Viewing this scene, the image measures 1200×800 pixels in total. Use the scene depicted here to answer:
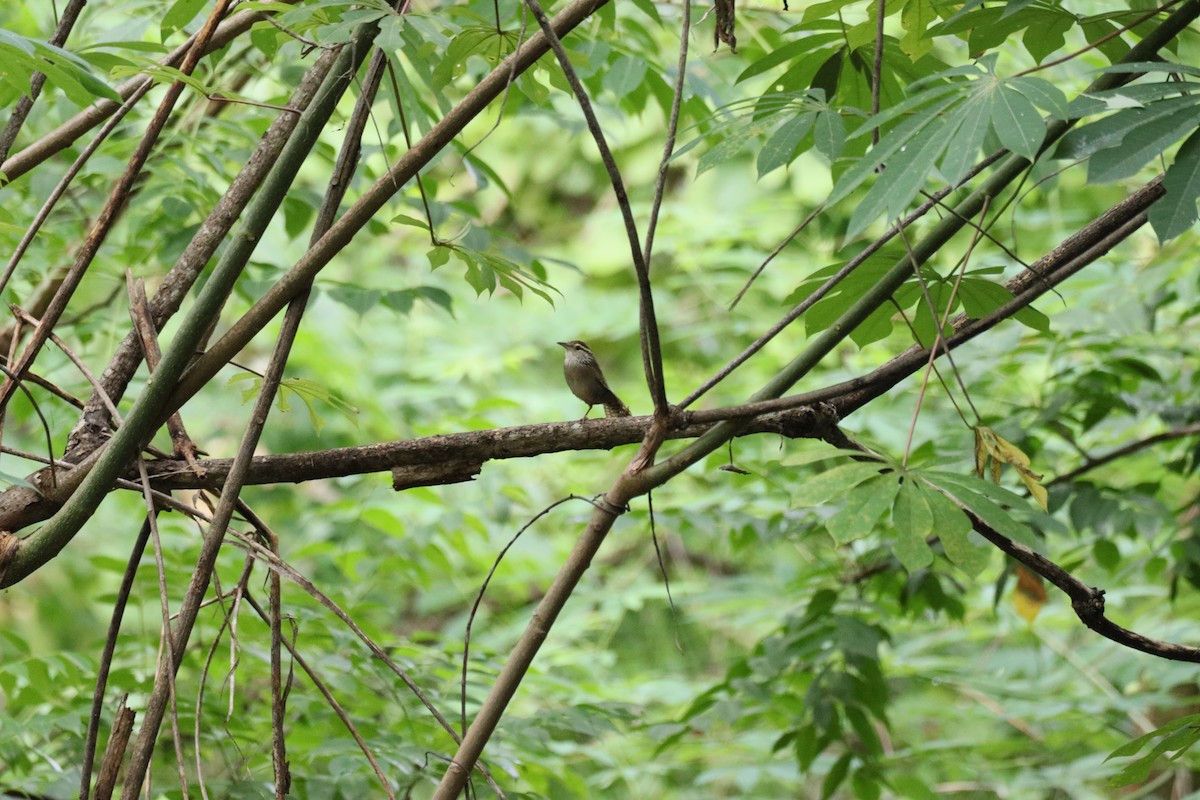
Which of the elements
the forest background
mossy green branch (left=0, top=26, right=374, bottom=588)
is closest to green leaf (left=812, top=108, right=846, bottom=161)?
the forest background

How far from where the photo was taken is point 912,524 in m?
1.02

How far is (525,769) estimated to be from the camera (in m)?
2.06

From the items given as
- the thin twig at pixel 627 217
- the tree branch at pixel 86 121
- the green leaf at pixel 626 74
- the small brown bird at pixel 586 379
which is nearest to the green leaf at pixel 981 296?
the thin twig at pixel 627 217

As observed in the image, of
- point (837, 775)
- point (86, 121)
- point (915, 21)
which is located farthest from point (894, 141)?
point (837, 775)

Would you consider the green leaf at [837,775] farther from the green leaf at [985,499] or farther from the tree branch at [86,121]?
the tree branch at [86,121]

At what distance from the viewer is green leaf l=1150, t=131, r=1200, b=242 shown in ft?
3.19

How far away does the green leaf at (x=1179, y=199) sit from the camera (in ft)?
3.19

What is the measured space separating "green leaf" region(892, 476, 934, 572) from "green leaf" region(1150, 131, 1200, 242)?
Answer: 333 mm

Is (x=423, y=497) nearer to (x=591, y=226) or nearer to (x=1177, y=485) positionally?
(x=1177, y=485)

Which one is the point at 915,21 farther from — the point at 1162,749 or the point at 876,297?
the point at 1162,749

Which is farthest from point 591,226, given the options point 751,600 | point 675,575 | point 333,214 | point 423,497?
point 333,214

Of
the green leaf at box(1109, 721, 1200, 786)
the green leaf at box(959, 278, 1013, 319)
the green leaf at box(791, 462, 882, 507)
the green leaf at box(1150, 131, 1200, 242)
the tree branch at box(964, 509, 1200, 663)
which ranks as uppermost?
the green leaf at box(959, 278, 1013, 319)

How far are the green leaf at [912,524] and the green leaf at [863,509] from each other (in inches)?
0.7

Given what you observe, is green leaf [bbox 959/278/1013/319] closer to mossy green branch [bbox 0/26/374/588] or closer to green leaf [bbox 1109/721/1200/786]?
green leaf [bbox 1109/721/1200/786]
